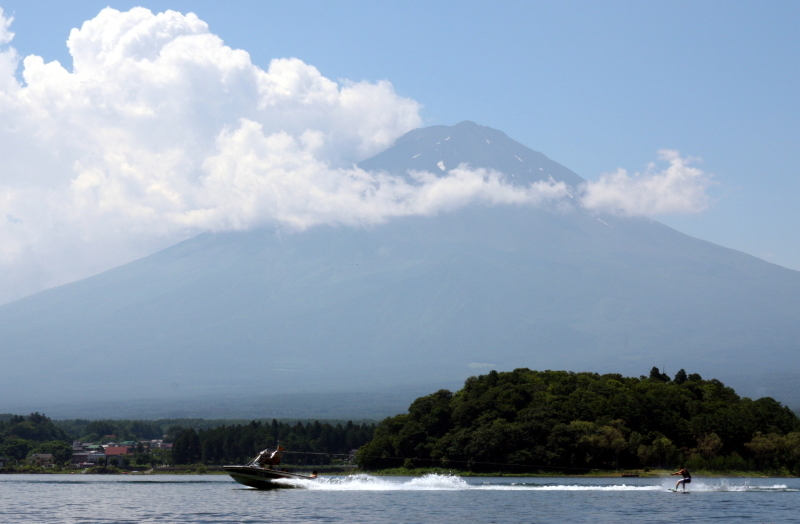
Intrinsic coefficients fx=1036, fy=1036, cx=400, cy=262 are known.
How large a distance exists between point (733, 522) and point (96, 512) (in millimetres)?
30056

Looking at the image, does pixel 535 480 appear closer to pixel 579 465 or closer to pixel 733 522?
pixel 579 465

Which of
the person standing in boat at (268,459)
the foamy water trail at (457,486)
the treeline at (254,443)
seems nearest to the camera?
the foamy water trail at (457,486)

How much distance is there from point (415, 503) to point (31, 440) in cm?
10771

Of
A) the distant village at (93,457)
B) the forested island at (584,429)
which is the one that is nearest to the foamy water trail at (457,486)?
the forested island at (584,429)

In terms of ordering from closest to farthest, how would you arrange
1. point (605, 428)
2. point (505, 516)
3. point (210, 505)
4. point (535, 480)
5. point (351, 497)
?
point (505, 516) → point (210, 505) → point (351, 497) → point (535, 480) → point (605, 428)

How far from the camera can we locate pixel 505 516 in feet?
156

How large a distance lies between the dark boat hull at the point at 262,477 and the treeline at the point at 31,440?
71.1 metres

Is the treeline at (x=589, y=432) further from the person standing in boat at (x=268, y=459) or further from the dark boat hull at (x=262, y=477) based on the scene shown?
the dark boat hull at (x=262, y=477)

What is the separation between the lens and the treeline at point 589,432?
87.1m

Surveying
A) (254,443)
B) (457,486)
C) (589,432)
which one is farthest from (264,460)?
(254,443)

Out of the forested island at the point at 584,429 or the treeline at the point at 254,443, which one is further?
the treeline at the point at 254,443

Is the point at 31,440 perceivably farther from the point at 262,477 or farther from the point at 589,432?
the point at 262,477

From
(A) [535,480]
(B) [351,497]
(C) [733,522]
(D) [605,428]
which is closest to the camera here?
(C) [733,522]

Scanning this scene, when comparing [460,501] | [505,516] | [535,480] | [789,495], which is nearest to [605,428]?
[535,480]
